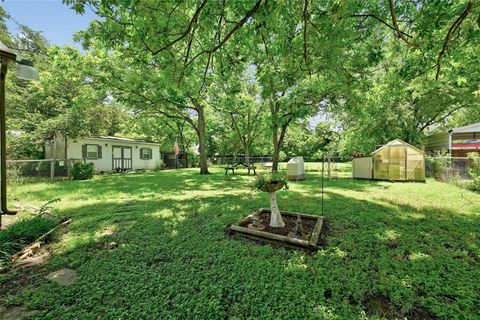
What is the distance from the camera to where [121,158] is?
53.0ft

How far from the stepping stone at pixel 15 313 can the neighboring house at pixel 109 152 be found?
40.2ft

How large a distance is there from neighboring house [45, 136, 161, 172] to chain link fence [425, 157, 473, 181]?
19.4 m

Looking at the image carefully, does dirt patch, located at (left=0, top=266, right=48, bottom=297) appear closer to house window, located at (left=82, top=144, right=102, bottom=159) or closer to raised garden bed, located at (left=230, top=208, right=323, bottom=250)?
raised garden bed, located at (left=230, top=208, right=323, bottom=250)

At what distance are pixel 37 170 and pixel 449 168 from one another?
1944cm

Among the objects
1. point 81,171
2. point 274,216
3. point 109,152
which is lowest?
point 274,216

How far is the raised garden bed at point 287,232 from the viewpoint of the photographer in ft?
9.90

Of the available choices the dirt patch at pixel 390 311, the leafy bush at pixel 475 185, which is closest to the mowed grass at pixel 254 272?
the dirt patch at pixel 390 311

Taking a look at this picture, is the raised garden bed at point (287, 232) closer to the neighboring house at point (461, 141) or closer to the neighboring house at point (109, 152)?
the neighboring house at point (109, 152)

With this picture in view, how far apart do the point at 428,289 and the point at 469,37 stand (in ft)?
13.3

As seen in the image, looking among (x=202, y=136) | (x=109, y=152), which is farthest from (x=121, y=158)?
(x=202, y=136)

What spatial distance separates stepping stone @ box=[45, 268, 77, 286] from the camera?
2230mm

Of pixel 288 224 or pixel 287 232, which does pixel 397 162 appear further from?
pixel 287 232

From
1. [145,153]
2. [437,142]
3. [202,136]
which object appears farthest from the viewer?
[145,153]

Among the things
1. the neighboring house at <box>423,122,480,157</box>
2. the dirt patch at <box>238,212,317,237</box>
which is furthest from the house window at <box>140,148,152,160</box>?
the neighboring house at <box>423,122,480,157</box>
